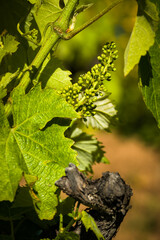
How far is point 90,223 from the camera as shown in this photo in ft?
2.77

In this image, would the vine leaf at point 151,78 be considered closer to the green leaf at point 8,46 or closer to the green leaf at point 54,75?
the green leaf at point 54,75

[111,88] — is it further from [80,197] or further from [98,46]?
[80,197]

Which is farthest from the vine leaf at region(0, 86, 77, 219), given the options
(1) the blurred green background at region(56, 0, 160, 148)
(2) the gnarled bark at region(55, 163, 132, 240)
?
(1) the blurred green background at region(56, 0, 160, 148)

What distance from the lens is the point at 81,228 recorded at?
93 centimetres

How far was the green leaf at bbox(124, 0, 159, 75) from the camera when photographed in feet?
2.79

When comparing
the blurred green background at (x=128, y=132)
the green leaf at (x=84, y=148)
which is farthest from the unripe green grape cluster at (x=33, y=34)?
the blurred green background at (x=128, y=132)

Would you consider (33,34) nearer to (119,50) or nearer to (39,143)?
(39,143)

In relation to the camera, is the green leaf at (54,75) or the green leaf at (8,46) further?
the green leaf at (54,75)

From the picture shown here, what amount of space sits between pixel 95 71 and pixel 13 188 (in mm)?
371

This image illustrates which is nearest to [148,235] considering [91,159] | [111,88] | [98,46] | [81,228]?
[111,88]

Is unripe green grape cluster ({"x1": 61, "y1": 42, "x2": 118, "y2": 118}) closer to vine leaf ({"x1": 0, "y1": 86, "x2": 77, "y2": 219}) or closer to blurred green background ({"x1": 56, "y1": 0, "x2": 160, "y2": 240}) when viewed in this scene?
vine leaf ({"x1": 0, "y1": 86, "x2": 77, "y2": 219})

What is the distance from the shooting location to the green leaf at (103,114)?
119 cm

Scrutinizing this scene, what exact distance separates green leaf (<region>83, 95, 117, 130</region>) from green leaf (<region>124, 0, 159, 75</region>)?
0.34 metres

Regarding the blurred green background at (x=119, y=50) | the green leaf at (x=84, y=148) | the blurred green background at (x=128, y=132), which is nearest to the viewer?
the green leaf at (x=84, y=148)
